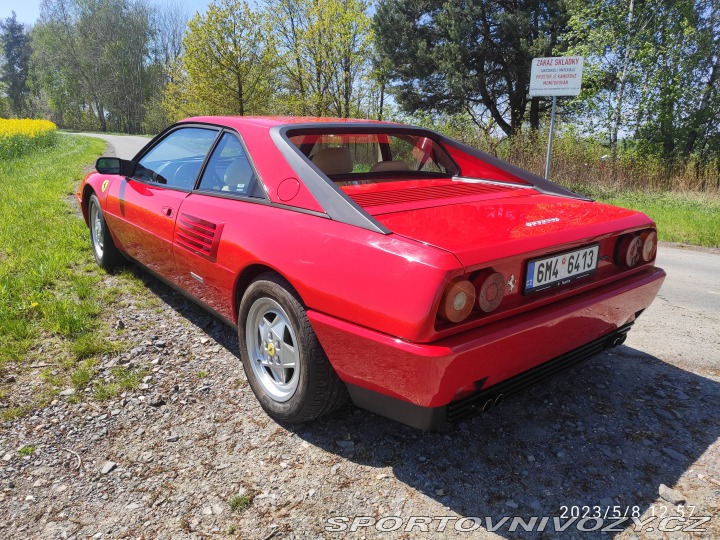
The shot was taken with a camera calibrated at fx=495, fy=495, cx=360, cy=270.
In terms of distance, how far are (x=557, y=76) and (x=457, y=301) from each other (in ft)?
29.5

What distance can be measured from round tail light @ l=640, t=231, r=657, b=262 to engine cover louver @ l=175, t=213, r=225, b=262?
6.84 feet

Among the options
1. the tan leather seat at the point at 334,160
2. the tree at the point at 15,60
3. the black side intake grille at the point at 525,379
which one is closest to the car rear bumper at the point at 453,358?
the black side intake grille at the point at 525,379

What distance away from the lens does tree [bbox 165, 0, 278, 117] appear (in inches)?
676

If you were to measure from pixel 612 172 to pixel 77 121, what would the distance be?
210 feet

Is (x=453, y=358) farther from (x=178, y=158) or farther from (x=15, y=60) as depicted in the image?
(x=15, y=60)

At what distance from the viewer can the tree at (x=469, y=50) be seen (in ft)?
62.9

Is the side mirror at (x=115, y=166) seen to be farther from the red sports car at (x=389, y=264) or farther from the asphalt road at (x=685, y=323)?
the asphalt road at (x=685, y=323)

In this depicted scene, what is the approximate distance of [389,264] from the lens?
1698mm

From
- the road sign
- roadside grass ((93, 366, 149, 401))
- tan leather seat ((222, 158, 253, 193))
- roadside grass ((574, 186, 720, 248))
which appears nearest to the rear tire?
roadside grass ((93, 366, 149, 401))

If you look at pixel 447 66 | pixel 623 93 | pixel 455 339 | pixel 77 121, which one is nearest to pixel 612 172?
pixel 623 93

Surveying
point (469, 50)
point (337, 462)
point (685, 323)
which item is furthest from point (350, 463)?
point (469, 50)

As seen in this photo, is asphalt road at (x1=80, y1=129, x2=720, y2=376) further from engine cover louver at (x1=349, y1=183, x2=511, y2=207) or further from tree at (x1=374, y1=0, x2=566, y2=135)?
tree at (x1=374, y1=0, x2=566, y2=135)

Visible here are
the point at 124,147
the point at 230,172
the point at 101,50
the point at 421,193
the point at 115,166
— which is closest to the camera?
the point at 421,193

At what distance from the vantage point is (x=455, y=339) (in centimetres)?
167
